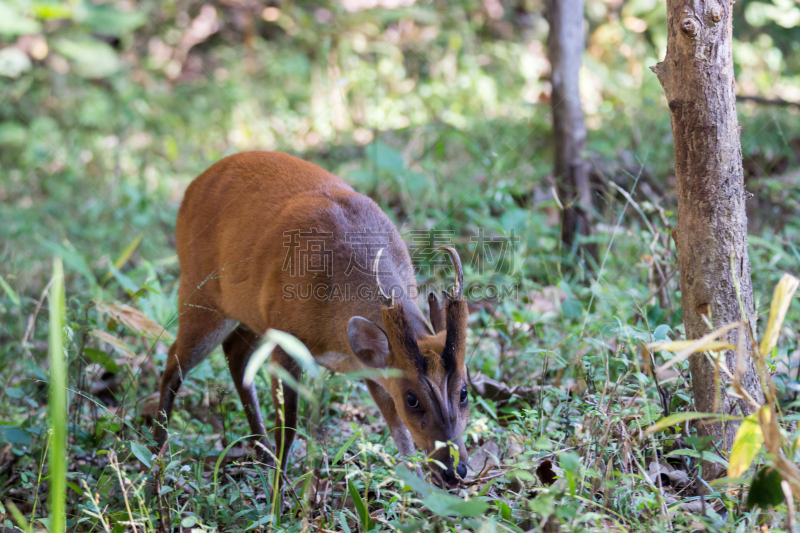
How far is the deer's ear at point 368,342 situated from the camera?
11.2 ft

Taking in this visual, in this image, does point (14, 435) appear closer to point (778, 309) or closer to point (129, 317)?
point (129, 317)

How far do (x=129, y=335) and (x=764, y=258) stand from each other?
4890 mm

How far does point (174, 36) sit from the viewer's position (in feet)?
40.3

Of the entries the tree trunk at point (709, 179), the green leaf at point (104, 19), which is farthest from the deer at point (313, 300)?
the green leaf at point (104, 19)

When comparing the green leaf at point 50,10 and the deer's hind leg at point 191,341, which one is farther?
the green leaf at point 50,10

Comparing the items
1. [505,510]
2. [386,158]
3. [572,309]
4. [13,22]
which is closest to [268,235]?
[572,309]

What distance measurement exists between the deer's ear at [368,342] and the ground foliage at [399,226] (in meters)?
0.30

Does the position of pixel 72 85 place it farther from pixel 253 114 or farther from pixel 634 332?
pixel 634 332

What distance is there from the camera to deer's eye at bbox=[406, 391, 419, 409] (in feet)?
10.7

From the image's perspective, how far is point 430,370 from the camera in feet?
10.4

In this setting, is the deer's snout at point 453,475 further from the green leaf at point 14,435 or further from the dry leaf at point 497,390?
the green leaf at point 14,435

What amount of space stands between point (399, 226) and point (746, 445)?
15.0 ft

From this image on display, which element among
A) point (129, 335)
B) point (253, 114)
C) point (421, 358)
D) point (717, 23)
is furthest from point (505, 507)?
point (253, 114)

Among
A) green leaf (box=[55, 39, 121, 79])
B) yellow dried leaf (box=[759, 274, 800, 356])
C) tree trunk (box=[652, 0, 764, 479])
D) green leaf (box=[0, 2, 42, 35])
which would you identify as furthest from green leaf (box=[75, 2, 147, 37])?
yellow dried leaf (box=[759, 274, 800, 356])
